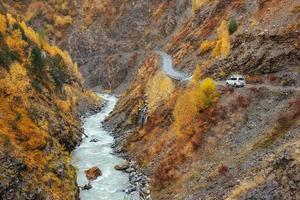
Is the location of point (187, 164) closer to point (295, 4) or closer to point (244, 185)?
point (244, 185)

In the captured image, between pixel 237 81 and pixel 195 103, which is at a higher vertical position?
pixel 237 81

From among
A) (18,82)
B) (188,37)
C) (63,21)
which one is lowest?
(63,21)

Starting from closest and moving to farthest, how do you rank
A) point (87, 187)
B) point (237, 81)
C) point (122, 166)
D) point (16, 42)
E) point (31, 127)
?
point (87, 187) → point (31, 127) → point (237, 81) → point (122, 166) → point (16, 42)

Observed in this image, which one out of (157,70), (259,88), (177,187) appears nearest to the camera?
(177,187)

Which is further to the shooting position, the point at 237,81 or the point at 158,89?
the point at 158,89

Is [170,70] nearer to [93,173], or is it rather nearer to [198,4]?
[198,4]

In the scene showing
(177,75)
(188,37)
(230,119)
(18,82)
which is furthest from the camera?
(188,37)

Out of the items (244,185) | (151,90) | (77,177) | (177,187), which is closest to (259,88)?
(177,187)

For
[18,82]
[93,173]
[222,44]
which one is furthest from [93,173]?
[222,44]
